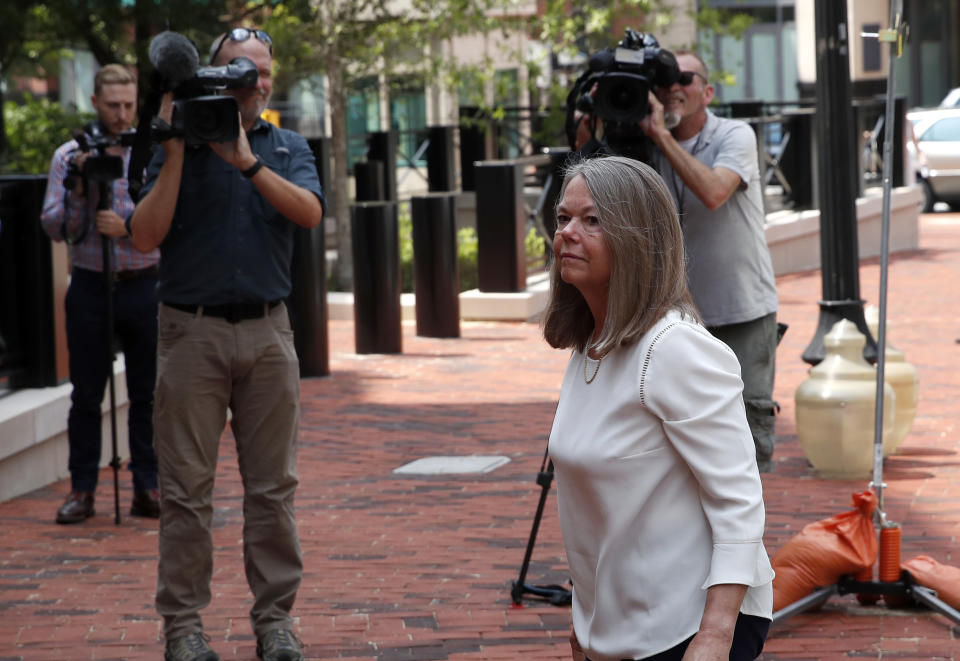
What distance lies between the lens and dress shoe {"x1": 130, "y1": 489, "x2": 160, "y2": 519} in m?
7.19

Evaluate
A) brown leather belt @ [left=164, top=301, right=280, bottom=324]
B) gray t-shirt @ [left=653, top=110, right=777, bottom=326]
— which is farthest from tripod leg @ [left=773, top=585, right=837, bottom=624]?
brown leather belt @ [left=164, top=301, right=280, bottom=324]

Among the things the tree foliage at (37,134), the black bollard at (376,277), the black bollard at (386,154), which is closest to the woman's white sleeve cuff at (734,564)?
the black bollard at (376,277)

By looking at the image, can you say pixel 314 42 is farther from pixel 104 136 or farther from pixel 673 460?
pixel 673 460

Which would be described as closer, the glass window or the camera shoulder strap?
the camera shoulder strap

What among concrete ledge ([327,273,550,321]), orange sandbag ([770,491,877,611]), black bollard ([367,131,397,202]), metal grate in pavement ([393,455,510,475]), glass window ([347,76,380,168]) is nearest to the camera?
orange sandbag ([770,491,877,611])

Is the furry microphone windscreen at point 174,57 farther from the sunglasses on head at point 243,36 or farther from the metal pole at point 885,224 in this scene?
the metal pole at point 885,224

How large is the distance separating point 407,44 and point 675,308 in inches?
616

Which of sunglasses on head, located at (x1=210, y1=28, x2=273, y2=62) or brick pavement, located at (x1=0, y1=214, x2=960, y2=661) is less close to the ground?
sunglasses on head, located at (x1=210, y1=28, x2=273, y2=62)

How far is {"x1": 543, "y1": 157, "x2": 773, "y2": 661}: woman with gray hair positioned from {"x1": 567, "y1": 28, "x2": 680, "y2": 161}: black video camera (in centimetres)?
236

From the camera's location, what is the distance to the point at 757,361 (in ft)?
18.6

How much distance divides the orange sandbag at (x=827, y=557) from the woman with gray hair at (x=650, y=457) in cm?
258

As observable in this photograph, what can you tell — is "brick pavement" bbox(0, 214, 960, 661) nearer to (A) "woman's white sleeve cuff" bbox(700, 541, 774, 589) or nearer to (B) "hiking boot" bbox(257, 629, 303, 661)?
(B) "hiking boot" bbox(257, 629, 303, 661)

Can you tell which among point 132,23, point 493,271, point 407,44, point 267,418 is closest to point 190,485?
point 267,418

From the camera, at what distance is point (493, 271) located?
1452 cm
